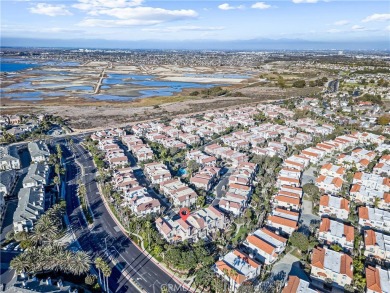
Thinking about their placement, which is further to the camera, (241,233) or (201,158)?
(201,158)

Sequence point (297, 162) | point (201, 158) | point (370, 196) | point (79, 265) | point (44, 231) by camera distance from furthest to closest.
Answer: point (201, 158) < point (297, 162) < point (370, 196) < point (44, 231) < point (79, 265)

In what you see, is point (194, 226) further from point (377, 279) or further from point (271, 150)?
point (271, 150)

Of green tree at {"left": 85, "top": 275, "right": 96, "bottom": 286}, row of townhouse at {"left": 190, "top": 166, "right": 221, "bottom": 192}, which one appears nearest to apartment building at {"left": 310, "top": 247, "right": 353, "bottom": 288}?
row of townhouse at {"left": 190, "top": 166, "right": 221, "bottom": 192}

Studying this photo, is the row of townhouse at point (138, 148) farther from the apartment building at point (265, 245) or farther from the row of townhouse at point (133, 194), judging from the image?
the apartment building at point (265, 245)

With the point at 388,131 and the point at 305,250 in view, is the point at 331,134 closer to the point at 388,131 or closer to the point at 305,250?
the point at 388,131

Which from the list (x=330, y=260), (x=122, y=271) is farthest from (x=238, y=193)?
(x=122, y=271)

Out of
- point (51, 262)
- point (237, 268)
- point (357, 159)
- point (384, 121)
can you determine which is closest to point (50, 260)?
point (51, 262)
